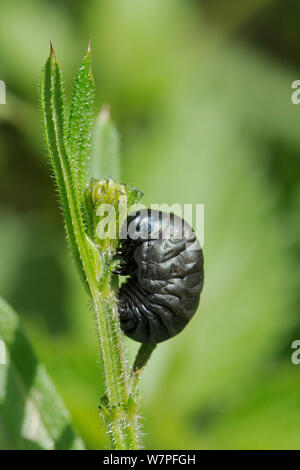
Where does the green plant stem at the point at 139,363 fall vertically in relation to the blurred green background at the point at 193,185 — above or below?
below

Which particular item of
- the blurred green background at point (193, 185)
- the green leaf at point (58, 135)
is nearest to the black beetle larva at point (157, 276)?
the green leaf at point (58, 135)

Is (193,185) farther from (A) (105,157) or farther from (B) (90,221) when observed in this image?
(B) (90,221)

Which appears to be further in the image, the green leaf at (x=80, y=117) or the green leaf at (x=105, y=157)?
the green leaf at (x=105, y=157)

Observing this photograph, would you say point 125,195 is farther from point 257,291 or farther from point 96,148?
point 257,291

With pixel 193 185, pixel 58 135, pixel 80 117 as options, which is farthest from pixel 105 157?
pixel 193 185

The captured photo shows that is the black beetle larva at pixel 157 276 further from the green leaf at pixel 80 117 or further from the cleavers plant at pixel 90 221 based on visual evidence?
the green leaf at pixel 80 117

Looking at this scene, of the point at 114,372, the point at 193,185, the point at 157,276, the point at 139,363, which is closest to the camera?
the point at 114,372

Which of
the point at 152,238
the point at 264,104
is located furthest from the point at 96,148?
the point at 264,104
